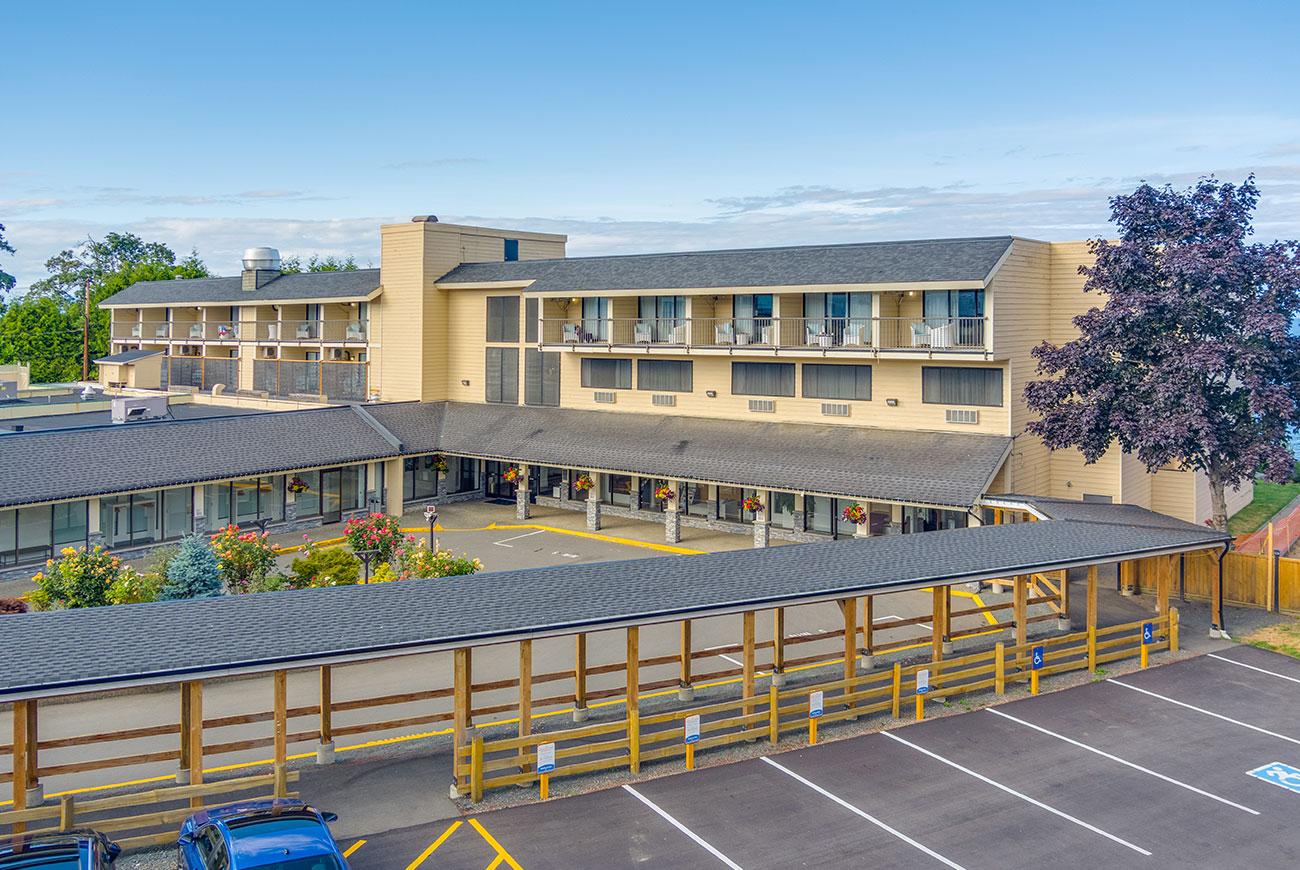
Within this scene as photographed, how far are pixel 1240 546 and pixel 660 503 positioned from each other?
2047cm

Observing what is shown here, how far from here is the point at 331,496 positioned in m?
41.0

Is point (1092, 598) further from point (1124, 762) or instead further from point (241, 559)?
point (241, 559)

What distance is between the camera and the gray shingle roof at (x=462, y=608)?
49.6 feet

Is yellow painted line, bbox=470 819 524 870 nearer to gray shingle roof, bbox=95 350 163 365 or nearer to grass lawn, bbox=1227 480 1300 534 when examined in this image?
grass lawn, bbox=1227 480 1300 534

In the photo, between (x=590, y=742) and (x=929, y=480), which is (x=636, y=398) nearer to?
(x=929, y=480)

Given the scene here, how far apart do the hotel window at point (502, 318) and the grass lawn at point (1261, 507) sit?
1193 inches

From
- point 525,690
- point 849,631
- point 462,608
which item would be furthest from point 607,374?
point 525,690

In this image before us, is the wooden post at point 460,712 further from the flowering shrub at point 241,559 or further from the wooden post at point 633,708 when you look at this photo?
the flowering shrub at point 241,559

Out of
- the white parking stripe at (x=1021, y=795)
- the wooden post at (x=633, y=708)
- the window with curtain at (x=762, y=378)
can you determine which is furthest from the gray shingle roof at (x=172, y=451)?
the white parking stripe at (x=1021, y=795)

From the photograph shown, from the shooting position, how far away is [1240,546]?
32.2m

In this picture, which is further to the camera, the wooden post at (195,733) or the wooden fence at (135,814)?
the wooden post at (195,733)

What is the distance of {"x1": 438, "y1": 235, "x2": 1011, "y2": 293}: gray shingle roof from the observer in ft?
114

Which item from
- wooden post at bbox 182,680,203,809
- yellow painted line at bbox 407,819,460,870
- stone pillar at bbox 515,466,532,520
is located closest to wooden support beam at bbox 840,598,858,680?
yellow painted line at bbox 407,819,460,870

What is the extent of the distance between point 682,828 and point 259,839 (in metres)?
6.20
